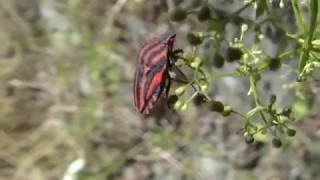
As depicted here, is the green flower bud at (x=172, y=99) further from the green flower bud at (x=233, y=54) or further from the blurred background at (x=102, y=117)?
the blurred background at (x=102, y=117)

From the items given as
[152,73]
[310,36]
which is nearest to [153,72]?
[152,73]

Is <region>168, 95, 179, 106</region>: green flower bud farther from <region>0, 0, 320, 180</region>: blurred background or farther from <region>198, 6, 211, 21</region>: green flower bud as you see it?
<region>0, 0, 320, 180</region>: blurred background

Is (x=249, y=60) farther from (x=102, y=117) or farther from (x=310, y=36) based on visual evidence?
(x=102, y=117)

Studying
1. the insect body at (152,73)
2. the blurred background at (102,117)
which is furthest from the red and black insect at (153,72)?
the blurred background at (102,117)

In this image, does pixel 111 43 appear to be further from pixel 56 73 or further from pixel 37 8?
pixel 37 8

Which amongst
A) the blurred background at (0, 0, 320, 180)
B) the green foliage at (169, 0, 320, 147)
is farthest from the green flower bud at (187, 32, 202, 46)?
the blurred background at (0, 0, 320, 180)

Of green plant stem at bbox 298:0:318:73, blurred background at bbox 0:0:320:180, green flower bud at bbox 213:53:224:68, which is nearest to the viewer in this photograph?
green plant stem at bbox 298:0:318:73

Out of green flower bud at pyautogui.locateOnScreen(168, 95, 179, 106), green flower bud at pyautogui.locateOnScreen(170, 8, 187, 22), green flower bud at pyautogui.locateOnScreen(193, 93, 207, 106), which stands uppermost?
green flower bud at pyautogui.locateOnScreen(170, 8, 187, 22)
